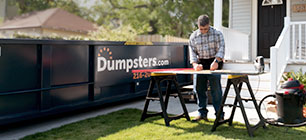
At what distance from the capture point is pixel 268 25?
10125 mm

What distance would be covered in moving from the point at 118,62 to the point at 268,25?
567cm

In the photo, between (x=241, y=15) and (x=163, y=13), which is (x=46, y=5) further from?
(x=241, y=15)

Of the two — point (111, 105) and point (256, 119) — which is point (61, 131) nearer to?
point (111, 105)

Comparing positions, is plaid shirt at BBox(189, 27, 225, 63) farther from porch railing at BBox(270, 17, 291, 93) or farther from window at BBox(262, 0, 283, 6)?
window at BBox(262, 0, 283, 6)

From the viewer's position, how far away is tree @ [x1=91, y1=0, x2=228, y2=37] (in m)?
23.4

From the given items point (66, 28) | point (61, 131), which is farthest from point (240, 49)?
point (66, 28)

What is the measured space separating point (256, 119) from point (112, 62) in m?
3.03

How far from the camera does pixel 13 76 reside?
4812 mm

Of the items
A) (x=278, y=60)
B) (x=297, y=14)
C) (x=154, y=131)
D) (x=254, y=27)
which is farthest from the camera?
(x=254, y=27)

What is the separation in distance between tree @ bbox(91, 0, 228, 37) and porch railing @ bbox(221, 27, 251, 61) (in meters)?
13.7

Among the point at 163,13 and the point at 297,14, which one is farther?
the point at 163,13

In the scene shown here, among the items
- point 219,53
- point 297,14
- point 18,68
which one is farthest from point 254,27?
point 18,68

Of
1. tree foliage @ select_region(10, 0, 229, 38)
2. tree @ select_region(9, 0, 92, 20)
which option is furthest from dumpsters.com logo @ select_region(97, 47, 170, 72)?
tree @ select_region(9, 0, 92, 20)

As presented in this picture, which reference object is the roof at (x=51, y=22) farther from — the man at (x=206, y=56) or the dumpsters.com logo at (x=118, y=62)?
the man at (x=206, y=56)
